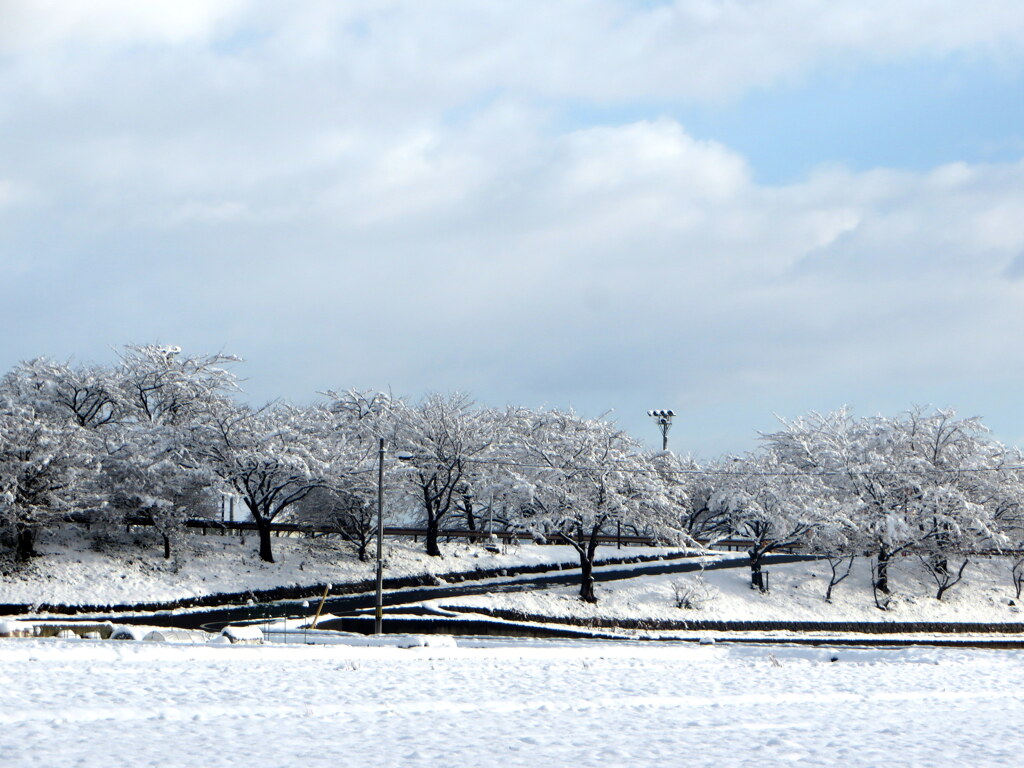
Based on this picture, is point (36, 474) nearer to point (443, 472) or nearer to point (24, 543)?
point (24, 543)

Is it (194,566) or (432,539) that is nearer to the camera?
(194,566)

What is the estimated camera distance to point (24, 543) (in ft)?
130

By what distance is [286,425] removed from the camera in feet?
156

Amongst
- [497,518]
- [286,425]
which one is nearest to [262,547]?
[286,425]

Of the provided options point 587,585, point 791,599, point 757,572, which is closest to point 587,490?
point 587,585

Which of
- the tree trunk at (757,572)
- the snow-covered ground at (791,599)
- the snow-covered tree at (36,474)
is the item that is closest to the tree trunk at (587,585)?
the snow-covered ground at (791,599)

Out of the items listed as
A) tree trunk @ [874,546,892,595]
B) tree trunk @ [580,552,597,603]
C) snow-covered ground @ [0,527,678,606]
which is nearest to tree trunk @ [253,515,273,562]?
snow-covered ground @ [0,527,678,606]

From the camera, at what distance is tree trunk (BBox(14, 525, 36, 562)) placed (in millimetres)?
39188

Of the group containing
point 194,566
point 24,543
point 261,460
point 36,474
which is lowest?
point 194,566

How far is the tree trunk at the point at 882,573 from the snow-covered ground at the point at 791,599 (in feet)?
1.81

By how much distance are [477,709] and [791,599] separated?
35.1 meters

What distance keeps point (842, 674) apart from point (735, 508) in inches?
1173

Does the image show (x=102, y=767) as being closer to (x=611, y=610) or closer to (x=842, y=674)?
(x=842, y=674)

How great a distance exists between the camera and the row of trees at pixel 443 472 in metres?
42.8
